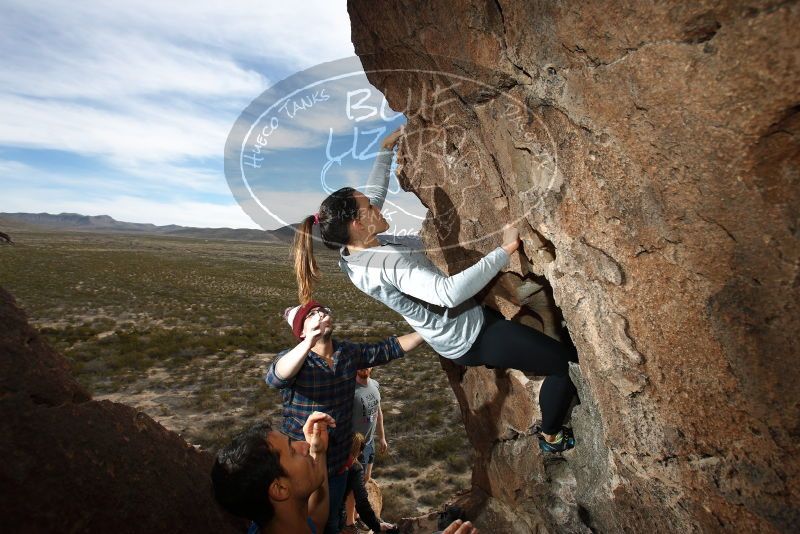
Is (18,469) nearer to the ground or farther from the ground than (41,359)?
nearer to the ground

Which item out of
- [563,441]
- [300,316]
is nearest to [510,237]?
[300,316]

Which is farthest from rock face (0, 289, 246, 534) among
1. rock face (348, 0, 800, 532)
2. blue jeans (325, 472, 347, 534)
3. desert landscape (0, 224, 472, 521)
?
desert landscape (0, 224, 472, 521)

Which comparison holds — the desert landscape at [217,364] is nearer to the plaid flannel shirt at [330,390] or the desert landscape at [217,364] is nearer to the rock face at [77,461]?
the plaid flannel shirt at [330,390]

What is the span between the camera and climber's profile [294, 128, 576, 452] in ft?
9.17

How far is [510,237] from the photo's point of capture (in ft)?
11.9

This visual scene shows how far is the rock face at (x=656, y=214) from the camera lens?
2051 mm

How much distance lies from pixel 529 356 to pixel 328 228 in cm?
170

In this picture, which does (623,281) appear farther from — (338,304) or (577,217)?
(338,304)

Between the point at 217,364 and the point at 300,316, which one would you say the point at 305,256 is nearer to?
the point at 300,316

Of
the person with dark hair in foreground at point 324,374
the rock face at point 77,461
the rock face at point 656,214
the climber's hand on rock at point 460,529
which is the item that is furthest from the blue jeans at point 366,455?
the climber's hand on rock at point 460,529

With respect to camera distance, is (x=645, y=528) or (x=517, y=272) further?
(x=517, y=272)

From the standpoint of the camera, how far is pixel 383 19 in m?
3.96

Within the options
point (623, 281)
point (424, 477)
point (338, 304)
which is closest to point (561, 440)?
point (623, 281)

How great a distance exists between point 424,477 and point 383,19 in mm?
7305
